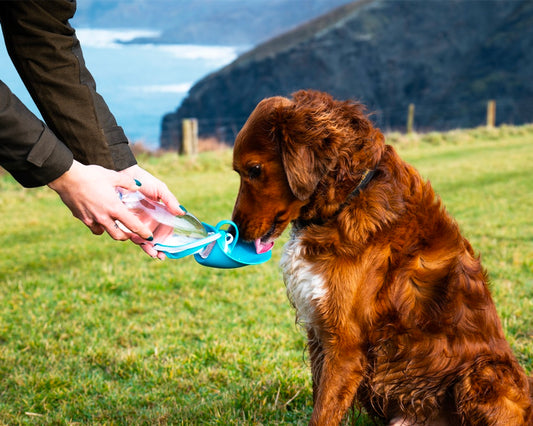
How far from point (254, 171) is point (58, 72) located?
1022 millimetres

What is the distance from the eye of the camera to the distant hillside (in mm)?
52062

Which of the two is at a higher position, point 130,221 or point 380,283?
point 130,221

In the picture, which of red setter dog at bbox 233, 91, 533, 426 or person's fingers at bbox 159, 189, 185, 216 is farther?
person's fingers at bbox 159, 189, 185, 216

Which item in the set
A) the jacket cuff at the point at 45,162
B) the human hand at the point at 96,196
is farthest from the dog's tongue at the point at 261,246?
the jacket cuff at the point at 45,162

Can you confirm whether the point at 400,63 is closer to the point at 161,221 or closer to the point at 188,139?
the point at 188,139

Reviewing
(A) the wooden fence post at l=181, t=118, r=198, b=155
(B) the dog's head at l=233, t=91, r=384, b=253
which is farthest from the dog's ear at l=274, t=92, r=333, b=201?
(A) the wooden fence post at l=181, t=118, r=198, b=155

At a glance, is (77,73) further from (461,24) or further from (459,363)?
(461,24)

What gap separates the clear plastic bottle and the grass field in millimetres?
1006

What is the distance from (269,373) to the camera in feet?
12.3

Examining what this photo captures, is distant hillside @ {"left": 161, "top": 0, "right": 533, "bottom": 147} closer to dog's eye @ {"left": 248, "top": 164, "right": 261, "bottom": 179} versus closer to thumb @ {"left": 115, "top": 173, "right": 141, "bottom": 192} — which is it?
dog's eye @ {"left": 248, "top": 164, "right": 261, "bottom": 179}

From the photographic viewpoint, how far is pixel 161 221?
292 cm

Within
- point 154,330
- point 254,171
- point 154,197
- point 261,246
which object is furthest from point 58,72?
point 154,330

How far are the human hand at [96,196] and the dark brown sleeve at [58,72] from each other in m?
0.39

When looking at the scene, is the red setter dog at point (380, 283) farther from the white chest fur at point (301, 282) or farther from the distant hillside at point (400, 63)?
the distant hillside at point (400, 63)
